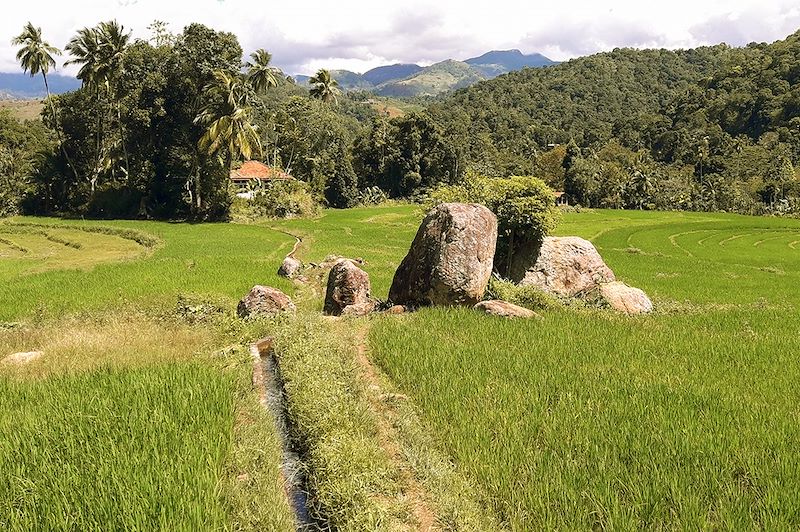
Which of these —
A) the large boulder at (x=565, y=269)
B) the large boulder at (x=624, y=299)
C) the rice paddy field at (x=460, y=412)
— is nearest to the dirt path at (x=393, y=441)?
Answer: the rice paddy field at (x=460, y=412)

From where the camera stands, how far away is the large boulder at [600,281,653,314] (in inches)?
551

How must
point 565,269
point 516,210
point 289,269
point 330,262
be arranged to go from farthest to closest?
point 330,262 < point 289,269 < point 565,269 < point 516,210

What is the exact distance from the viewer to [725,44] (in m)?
171

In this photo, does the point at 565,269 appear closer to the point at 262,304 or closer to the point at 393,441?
the point at 262,304

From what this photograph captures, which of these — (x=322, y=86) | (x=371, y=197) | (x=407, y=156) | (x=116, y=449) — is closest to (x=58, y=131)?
(x=322, y=86)

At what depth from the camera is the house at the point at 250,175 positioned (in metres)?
52.6

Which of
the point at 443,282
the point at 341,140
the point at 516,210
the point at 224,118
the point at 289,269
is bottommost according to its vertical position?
the point at 289,269

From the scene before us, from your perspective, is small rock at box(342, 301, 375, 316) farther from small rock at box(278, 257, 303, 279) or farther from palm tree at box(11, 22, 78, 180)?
palm tree at box(11, 22, 78, 180)

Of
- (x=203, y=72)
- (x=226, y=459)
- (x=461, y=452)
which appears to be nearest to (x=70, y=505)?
(x=226, y=459)

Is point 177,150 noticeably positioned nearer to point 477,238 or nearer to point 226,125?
point 226,125

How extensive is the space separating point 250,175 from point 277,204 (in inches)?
549

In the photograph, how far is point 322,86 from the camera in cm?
6244

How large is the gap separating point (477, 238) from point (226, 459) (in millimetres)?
9083

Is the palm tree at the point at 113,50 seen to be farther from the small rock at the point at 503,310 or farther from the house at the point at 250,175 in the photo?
the small rock at the point at 503,310
